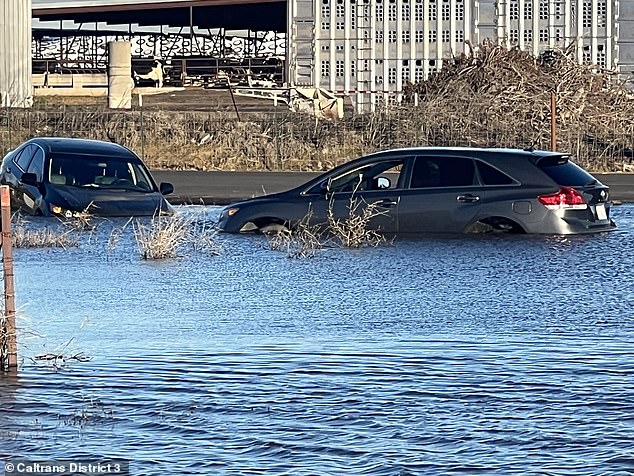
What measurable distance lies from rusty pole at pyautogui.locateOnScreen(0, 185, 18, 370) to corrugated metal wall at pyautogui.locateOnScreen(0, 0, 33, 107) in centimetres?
4831

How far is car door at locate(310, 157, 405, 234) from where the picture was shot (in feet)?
62.3

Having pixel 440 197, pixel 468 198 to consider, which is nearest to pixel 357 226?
pixel 440 197

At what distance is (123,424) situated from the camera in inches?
320

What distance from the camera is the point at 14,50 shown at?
189 feet

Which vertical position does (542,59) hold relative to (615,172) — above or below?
above

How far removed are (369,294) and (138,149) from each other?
26362 mm

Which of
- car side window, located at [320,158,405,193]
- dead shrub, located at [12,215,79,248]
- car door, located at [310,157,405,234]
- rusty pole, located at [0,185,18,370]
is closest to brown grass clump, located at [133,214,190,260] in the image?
dead shrub, located at [12,215,79,248]

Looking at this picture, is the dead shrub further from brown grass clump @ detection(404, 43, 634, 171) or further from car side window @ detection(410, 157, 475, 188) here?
brown grass clump @ detection(404, 43, 634, 171)

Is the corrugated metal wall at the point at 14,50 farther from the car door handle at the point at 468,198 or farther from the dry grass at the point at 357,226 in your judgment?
the car door handle at the point at 468,198

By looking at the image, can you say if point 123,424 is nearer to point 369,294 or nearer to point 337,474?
point 337,474

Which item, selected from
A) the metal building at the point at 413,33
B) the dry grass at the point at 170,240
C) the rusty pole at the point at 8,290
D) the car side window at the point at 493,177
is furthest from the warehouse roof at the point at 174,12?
the rusty pole at the point at 8,290

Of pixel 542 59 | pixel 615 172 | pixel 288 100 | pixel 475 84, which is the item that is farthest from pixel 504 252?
pixel 288 100

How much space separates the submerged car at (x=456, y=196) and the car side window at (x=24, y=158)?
4635mm

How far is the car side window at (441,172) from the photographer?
1911 centimetres
